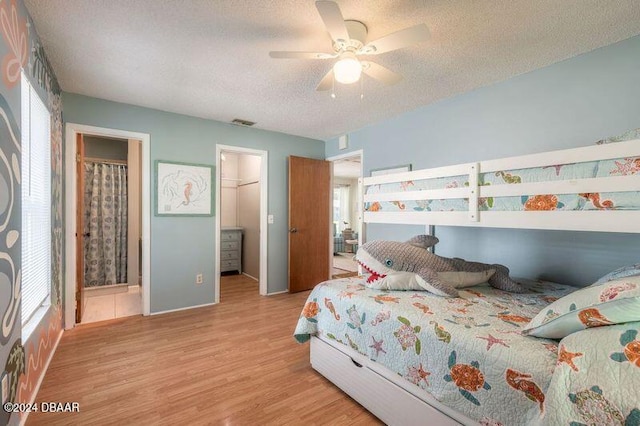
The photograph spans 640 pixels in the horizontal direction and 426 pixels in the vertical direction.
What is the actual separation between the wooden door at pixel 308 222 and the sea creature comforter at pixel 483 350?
219cm

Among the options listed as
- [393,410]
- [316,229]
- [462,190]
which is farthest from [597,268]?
[316,229]

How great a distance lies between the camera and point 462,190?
1742 millimetres

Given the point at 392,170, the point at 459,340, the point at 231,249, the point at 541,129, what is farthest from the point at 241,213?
the point at 459,340

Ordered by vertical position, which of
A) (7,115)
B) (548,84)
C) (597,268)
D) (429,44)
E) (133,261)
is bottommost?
(133,261)

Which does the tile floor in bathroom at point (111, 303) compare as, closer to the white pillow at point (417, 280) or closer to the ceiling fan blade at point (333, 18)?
the white pillow at point (417, 280)

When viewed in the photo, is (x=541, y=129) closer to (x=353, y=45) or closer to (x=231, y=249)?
(x=353, y=45)

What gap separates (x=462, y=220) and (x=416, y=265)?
1.39ft

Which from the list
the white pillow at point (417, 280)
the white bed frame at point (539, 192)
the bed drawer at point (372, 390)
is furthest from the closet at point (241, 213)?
the white bed frame at point (539, 192)

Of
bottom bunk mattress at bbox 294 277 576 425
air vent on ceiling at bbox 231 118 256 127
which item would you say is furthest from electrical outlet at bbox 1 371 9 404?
air vent on ceiling at bbox 231 118 256 127

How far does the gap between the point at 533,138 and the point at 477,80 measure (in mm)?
693

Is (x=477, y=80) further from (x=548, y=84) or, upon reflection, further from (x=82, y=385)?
(x=82, y=385)

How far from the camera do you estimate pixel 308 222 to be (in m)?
4.32

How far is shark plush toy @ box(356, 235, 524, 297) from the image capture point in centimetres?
189

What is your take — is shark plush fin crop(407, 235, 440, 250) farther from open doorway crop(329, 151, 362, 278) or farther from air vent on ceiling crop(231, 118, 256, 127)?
open doorway crop(329, 151, 362, 278)
